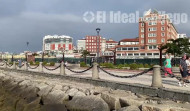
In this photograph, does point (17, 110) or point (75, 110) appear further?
point (17, 110)

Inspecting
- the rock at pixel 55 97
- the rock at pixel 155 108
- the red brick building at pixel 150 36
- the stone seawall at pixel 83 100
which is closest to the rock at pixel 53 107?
the stone seawall at pixel 83 100

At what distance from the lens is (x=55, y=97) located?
13.3 meters

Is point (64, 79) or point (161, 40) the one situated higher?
point (161, 40)

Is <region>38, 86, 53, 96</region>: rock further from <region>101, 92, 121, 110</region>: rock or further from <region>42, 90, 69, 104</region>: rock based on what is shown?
<region>101, 92, 121, 110</region>: rock

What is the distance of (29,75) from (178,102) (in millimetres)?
18120

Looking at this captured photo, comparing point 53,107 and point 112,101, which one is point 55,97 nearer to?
point 53,107

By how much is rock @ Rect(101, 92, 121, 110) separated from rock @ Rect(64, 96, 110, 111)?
0.16m

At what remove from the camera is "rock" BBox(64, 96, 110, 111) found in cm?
991

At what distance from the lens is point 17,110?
12.9 metres

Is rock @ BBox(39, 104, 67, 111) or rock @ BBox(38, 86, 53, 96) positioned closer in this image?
rock @ BBox(39, 104, 67, 111)

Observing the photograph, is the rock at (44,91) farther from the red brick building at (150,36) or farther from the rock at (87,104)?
the red brick building at (150,36)

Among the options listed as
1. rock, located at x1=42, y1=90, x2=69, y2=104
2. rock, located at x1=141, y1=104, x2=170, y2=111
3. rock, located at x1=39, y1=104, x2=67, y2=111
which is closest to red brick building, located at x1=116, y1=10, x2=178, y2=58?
rock, located at x1=42, y1=90, x2=69, y2=104

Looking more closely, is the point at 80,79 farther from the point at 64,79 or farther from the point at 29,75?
the point at 29,75

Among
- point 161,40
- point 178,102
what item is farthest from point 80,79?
point 161,40
